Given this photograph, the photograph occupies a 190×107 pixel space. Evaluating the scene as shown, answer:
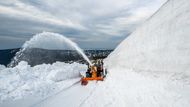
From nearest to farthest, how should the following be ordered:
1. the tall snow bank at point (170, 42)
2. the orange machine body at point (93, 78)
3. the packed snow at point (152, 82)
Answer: the packed snow at point (152, 82)
the tall snow bank at point (170, 42)
the orange machine body at point (93, 78)

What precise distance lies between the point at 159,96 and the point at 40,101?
5171mm

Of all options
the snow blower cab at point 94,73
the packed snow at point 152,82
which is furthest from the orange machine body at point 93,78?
the packed snow at point 152,82

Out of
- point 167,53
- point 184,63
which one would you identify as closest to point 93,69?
point 167,53

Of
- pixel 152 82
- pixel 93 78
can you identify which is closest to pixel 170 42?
pixel 152 82

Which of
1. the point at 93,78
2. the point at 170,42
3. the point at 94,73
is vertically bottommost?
the point at 93,78

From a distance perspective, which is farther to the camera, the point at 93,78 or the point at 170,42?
the point at 93,78

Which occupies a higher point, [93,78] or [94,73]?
[94,73]

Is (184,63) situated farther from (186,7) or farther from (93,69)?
(93,69)

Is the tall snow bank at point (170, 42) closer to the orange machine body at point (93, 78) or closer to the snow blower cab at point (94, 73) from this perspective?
the snow blower cab at point (94, 73)

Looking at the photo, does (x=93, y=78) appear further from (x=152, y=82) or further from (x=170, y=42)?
(x=170, y=42)

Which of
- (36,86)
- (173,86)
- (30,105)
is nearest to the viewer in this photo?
(30,105)

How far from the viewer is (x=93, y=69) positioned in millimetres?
19047

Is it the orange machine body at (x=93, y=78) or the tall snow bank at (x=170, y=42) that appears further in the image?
the orange machine body at (x=93, y=78)

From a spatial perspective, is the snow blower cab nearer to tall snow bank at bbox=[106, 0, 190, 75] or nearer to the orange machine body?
the orange machine body
